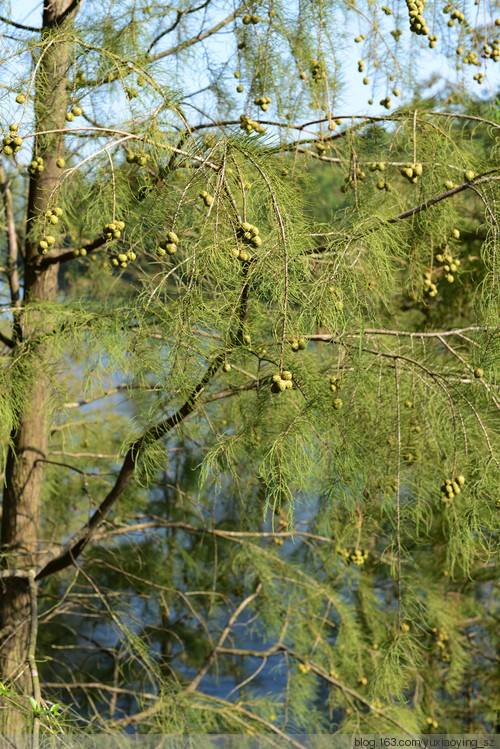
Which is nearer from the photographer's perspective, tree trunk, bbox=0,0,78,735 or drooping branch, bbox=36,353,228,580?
drooping branch, bbox=36,353,228,580

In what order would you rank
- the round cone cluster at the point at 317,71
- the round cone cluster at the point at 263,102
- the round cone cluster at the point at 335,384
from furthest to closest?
1. the round cone cluster at the point at 317,71
2. the round cone cluster at the point at 263,102
3. the round cone cluster at the point at 335,384

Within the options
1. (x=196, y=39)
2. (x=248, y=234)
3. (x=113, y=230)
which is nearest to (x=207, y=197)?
(x=248, y=234)

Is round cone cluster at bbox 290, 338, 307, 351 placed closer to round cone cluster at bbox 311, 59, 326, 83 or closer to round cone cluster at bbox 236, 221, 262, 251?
round cone cluster at bbox 236, 221, 262, 251

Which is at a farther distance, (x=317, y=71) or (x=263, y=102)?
(x=317, y=71)

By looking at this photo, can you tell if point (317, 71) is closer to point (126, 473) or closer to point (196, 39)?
point (196, 39)

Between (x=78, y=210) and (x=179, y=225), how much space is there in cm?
86

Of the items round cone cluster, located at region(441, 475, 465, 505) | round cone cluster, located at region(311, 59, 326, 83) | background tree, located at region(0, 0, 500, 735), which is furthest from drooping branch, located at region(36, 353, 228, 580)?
round cone cluster, located at region(311, 59, 326, 83)

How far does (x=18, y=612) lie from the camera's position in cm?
230

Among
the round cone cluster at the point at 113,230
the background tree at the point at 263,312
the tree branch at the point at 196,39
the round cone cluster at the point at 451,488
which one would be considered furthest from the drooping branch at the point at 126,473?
the tree branch at the point at 196,39

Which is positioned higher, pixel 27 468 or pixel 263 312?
pixel 263 312

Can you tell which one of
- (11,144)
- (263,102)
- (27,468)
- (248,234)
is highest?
(263,102)

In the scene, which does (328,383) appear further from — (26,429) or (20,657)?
(20,657)

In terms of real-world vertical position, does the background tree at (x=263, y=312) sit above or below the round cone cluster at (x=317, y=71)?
below

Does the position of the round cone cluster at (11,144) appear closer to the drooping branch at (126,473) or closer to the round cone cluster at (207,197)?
the round cone cluster at (207,197)
